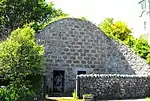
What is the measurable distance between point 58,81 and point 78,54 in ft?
9.58

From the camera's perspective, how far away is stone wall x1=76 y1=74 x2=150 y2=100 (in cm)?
2365

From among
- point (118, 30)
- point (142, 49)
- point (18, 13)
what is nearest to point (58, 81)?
point (142, 49)

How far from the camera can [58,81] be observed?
2862 cm

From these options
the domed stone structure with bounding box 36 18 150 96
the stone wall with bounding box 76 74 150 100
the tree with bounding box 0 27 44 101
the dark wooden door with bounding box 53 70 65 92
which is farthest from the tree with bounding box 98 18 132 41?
the tree with bounding box 0 27 44 101

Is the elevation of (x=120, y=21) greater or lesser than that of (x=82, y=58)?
greater

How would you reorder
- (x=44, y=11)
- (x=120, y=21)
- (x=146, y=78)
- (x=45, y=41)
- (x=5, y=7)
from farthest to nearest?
1. (x=120, y=21)
2. (x=44, y=11)
3. (x=5, y=7)
4. (x=45, y=41)
5. (x=146, y=78)

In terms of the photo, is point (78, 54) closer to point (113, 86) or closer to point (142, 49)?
point (142, 49)

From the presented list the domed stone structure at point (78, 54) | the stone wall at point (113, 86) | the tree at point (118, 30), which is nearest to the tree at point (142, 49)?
the domed stone structure at point (78, 54)

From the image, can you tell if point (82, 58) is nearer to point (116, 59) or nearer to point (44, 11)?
point (116, 59)

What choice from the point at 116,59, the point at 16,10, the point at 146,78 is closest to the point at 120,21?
the point at 16,10

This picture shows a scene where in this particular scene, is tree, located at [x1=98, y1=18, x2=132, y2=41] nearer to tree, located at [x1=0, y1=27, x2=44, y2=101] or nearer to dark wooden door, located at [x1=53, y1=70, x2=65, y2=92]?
dark wooden door, located at [x1=53, y1=70, x2=65, y2=92]

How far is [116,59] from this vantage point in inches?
1184

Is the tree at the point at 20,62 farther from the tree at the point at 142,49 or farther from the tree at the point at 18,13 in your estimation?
the tree at the point at 18,13

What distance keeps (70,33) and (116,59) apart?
4.56 meters
